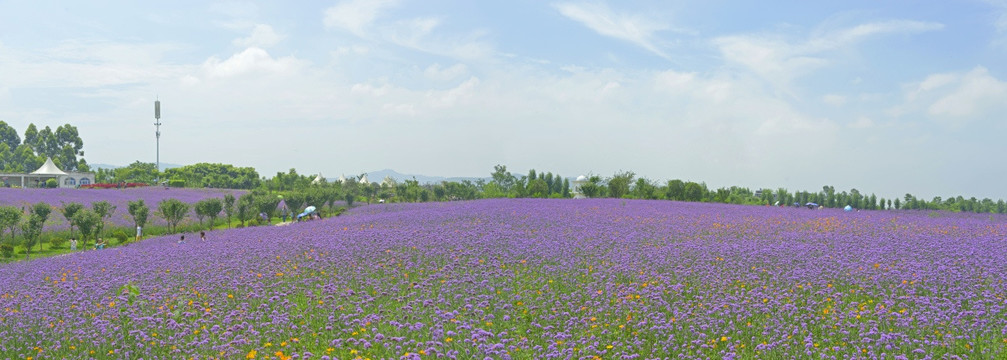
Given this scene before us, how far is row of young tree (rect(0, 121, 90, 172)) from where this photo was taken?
4747 inches

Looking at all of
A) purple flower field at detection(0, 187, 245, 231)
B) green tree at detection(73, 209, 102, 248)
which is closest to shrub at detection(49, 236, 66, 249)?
green tree at detection(73, 209, 102, 248)

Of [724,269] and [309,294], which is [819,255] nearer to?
[724,269]

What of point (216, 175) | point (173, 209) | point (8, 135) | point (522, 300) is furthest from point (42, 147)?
point (522, 300)

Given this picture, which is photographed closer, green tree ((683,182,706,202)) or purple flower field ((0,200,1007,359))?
purple flower field ((0,200,1007,359))

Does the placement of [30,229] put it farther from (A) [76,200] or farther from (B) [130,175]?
(B) [130,175]

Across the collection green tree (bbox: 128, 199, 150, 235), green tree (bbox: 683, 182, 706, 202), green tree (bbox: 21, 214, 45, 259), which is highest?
green tree (bbox: 683, 182, 706, 202)

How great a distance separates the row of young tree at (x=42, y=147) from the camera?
396 ft

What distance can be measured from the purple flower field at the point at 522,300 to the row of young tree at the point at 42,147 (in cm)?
12511

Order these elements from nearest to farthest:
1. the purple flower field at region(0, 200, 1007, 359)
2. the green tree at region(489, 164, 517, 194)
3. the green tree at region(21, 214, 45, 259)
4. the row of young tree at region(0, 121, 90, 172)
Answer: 1. the purple flower field at region(0, 200, 1007, 359)
2. the green tree at region(21, 214, 45, 259)
3. the green tree at region(489, 164, 517, 194)
4. the row of young tree at region(0, 121, 90, 172)

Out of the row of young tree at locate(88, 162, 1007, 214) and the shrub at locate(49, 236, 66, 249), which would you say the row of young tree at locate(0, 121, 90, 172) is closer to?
the row of young tree at locate(88, 162, 1007, 214)

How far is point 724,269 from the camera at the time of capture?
11586 mm

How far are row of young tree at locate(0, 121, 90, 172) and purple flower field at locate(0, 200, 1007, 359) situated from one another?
4926 inches

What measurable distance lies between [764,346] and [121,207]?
138 feet

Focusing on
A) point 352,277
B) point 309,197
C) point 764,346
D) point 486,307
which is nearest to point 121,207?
point 309,197
